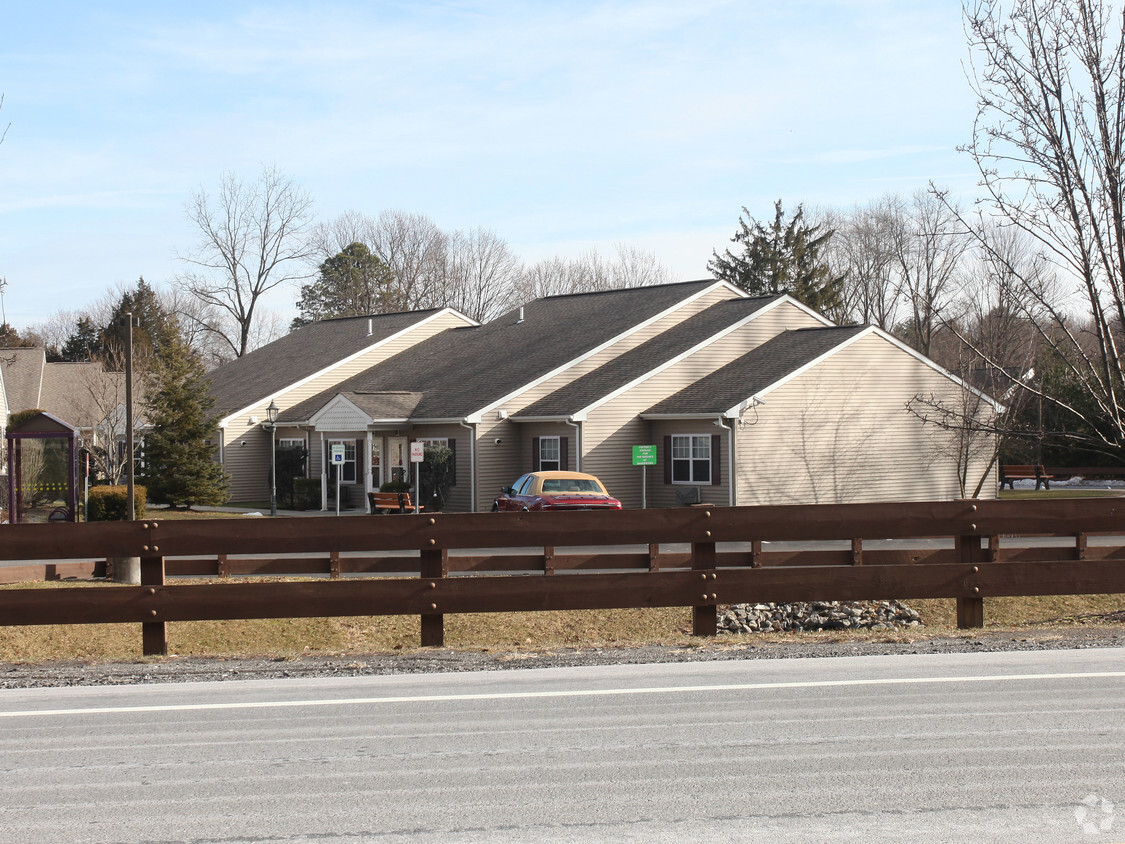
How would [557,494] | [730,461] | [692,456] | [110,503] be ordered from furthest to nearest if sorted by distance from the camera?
1. [692,456]
2. [730,461]
3. [110,503]
4. [557,494]

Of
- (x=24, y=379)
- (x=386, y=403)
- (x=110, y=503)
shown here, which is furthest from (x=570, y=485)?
(x=24, y=379)

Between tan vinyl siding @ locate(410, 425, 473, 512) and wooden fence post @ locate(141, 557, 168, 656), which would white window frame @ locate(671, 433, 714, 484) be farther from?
wooden fence post @ locate(141, 557, 168, 656)

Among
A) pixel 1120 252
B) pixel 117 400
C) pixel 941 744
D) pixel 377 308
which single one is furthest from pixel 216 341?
pixel 941 744

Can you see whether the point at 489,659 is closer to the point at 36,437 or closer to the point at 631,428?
the point at 36,437

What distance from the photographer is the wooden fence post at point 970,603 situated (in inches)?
387

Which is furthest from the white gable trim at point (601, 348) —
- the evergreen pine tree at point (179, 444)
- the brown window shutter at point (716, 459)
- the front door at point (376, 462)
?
the evergreen pine tree at point (179, 444)

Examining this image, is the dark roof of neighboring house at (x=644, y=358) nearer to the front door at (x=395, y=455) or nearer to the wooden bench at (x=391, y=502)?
the wooden bench at (x=391, y=502)

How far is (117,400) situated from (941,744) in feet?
146

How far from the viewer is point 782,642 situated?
9383mm

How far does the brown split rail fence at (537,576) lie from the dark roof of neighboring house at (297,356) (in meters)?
35.4

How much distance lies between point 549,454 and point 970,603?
24.7 meters

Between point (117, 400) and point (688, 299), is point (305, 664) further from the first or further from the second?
point (117, 400)

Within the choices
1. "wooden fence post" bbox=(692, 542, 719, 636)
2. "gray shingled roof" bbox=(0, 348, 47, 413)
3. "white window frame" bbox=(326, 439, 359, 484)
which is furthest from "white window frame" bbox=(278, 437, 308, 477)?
"wooden fence post" bbox=(692, 542, 719, 636)

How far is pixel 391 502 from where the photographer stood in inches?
1289
